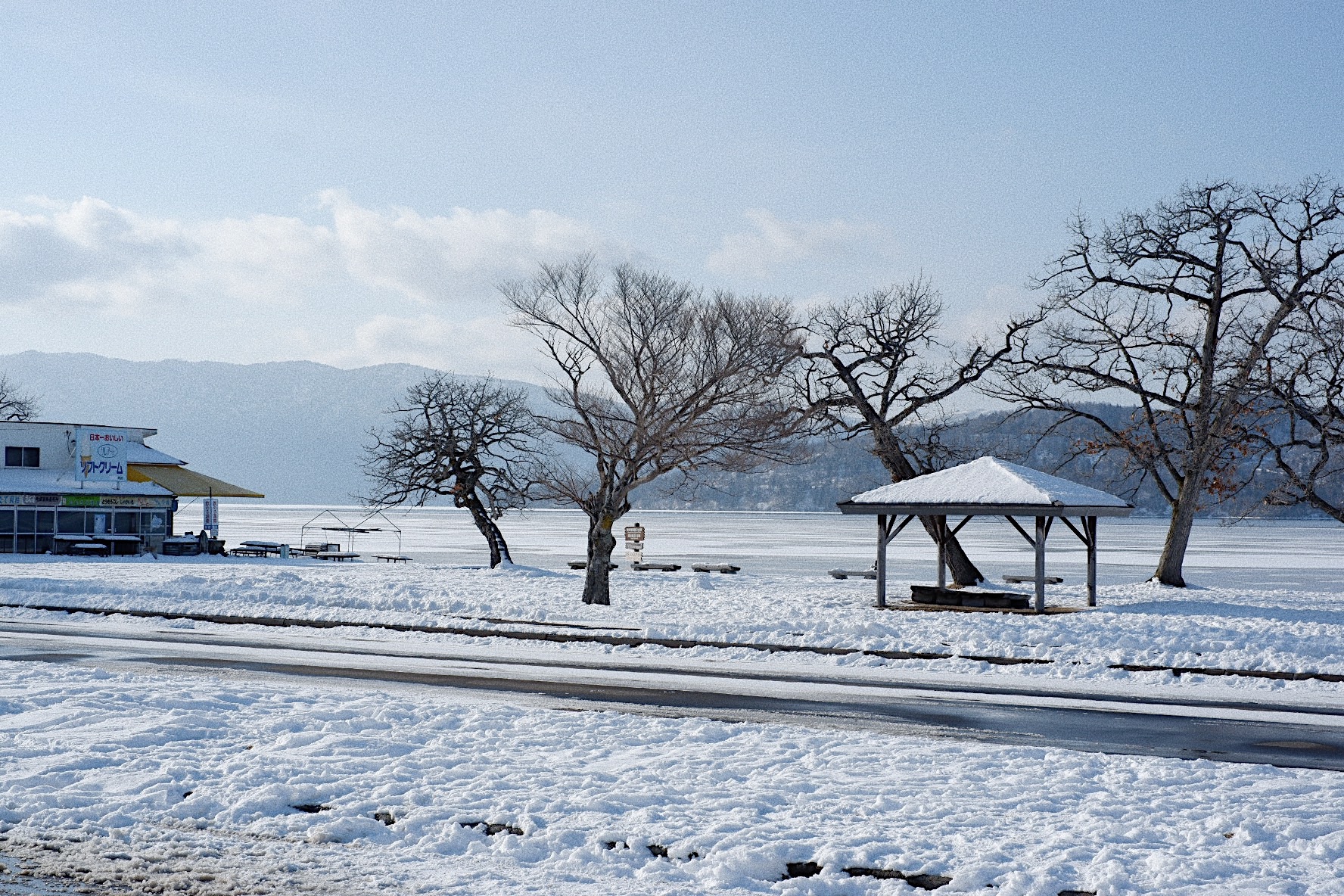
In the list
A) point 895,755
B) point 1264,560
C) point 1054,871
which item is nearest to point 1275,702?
point 895,755

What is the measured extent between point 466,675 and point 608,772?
6.37m

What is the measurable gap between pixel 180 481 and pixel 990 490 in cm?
3436

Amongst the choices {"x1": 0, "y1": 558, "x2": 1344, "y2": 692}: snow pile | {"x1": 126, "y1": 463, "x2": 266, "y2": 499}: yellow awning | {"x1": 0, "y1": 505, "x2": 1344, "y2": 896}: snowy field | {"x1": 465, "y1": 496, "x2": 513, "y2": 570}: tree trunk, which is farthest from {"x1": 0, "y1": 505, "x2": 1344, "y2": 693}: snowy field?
{"x1": 126, "y1": 463, "x2": 266, "y2": 499}: yellow awning

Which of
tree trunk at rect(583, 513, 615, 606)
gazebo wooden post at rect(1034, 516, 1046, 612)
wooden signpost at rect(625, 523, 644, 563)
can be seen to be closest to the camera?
→ gazebo wooden post at rect(1034, 516, 1046, 612)

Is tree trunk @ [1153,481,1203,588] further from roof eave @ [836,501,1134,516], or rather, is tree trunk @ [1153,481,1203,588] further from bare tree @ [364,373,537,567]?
bare tree @ [364,373,537,567]

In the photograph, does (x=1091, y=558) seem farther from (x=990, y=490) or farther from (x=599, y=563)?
(x=599, y=563)

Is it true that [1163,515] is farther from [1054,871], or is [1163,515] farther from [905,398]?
[1054,871]

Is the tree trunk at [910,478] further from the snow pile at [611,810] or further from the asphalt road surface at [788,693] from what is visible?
the snow pile at [611,810]

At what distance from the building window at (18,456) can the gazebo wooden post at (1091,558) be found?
4080 centimetres

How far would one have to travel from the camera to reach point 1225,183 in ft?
100

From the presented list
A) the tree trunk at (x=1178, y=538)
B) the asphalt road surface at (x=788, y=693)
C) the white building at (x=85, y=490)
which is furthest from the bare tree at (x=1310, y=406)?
the white building at (x=85, y=490)

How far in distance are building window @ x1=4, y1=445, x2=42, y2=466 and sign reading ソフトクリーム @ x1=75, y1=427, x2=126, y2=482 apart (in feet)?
Answer: 8.52

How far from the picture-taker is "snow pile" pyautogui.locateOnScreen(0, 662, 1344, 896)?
21.5ft

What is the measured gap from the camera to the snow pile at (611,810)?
21.5 ft
